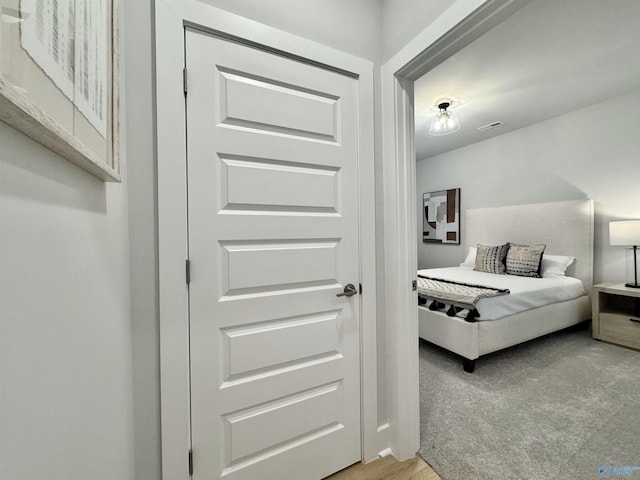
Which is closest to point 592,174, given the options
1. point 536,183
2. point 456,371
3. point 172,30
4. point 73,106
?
point 536,183

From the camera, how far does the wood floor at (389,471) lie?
1319mm

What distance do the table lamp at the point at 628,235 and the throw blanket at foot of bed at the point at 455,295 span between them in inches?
59.4

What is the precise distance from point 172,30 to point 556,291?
3.86m

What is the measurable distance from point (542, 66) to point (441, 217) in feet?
9.66

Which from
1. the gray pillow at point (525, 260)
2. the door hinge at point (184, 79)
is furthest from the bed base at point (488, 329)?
the door hinge at point (184, 79)

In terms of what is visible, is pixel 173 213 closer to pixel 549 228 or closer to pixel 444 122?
pixel 444 122

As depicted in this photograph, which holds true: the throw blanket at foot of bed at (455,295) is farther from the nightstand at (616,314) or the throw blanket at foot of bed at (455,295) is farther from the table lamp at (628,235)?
the table lamp at (628,235)

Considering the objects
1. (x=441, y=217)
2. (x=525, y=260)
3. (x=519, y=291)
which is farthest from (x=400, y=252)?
(x=441, y=217)

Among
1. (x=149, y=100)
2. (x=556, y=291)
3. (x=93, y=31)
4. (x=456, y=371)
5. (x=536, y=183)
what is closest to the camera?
(x=93, y=31)

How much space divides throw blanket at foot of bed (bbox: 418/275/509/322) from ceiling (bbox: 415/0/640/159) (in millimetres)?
2024

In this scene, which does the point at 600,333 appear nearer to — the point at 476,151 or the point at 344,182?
the point at 476,151

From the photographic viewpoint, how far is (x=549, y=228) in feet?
11.8

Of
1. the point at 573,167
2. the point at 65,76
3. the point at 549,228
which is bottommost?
the point at 549,228

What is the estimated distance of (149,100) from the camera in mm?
1013
